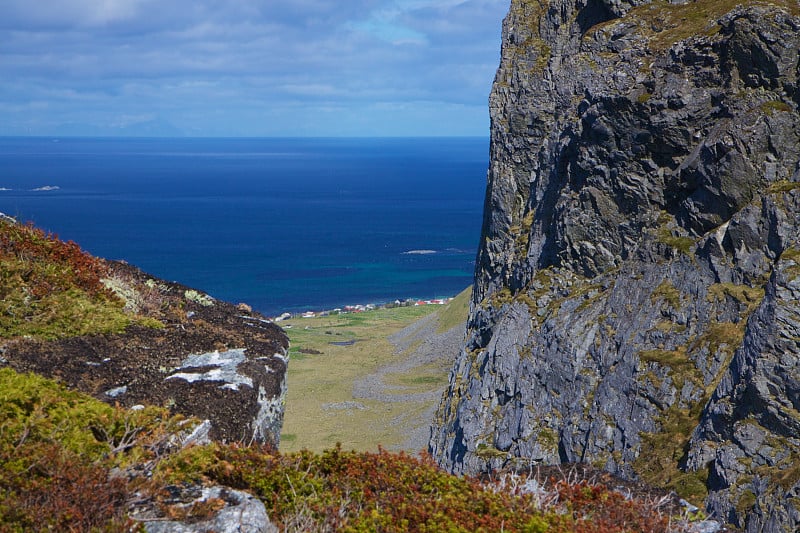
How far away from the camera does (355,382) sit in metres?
75.4

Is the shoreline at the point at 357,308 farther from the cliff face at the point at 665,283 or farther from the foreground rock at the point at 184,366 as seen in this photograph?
the foreground rock at the point at 184,366

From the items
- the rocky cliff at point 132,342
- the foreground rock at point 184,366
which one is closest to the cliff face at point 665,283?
the foreground rock at point 184,366

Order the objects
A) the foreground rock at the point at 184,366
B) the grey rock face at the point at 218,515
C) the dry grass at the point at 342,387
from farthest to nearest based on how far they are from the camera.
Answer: the dry grass at the point at 342,387 < the foreground rock at the point at 184,366 < the grey rock face at the point at 218,515

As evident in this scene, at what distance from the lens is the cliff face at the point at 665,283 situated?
85.1 ft

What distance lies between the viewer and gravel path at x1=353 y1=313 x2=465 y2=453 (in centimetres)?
6081

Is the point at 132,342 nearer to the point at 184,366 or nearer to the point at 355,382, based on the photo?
the point at 184,366

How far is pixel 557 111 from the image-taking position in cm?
5222

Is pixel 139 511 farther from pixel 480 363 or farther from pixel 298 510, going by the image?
pixel 480 363

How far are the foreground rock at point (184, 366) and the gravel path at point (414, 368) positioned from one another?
42.8 meters

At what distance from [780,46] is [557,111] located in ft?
64.7

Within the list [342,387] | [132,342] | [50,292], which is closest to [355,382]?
[342,387]

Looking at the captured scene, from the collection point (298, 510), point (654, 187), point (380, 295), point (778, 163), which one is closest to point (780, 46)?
point (778, 163)

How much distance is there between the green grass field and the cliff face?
14433mm

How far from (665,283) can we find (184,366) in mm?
27289
